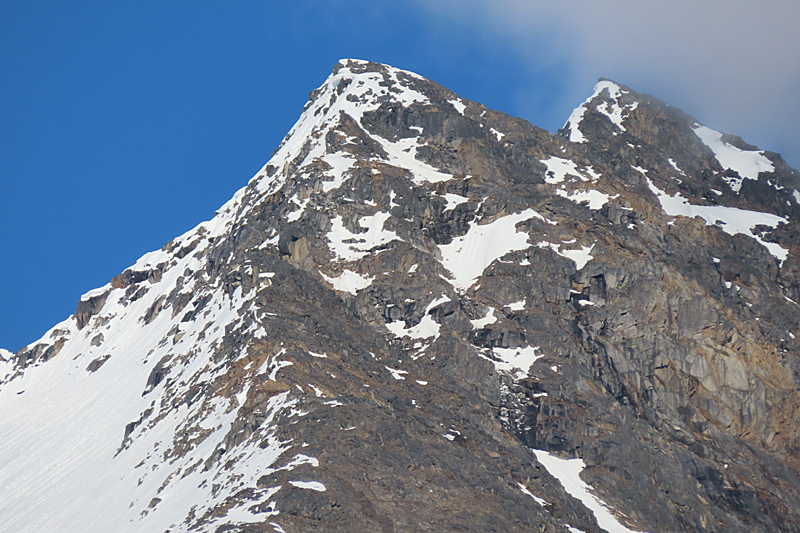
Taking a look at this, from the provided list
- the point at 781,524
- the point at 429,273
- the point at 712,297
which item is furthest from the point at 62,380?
the point at 781,524

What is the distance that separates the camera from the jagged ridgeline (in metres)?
118

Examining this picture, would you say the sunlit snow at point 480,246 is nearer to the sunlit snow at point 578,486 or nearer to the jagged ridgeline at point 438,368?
the jagged ridgeline at point 438,368

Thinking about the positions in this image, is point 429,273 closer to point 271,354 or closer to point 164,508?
point 271,354

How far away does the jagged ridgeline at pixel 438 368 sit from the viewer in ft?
388

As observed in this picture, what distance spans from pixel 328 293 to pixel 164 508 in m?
42.4

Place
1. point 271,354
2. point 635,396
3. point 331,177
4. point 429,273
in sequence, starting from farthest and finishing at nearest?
point 331,177 < point 429,273 < point 635,396 < point 271,354

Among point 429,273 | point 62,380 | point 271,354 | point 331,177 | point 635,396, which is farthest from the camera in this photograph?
point 62,380

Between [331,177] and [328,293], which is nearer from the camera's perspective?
[328,293]

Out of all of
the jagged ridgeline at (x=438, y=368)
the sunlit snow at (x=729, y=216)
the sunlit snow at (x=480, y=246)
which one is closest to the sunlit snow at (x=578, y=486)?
the jagged ridgeline at (x=438, y=368)

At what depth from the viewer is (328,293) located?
505 ft

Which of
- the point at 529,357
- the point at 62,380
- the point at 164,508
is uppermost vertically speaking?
the point at 62,380

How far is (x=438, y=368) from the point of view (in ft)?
477

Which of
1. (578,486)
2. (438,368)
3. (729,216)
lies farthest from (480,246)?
(578,486)

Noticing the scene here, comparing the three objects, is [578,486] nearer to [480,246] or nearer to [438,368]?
[438,368]
